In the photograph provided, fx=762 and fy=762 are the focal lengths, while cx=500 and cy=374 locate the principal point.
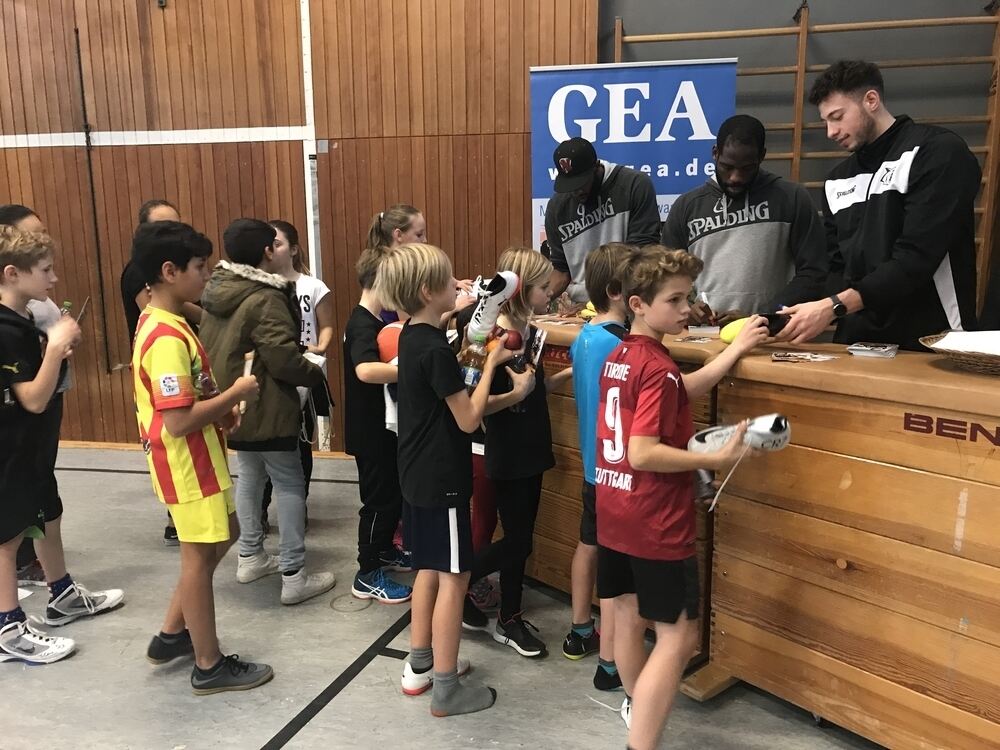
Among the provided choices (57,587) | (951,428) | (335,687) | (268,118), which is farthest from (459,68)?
(951,428)

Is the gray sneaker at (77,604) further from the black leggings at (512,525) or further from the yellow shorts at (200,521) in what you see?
the black leggings at (512,525)

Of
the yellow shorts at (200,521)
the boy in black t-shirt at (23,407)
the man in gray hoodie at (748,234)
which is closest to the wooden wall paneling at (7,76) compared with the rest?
the boy in black t-shirt at (23,407)

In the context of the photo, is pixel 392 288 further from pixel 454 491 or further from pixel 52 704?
pixel 52 704

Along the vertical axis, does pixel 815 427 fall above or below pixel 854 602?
above

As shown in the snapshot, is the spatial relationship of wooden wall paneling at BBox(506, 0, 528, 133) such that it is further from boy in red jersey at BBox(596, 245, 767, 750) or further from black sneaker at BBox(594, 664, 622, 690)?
black sneaker at BBox(594, 664, 622, 690)

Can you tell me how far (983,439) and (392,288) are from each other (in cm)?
147

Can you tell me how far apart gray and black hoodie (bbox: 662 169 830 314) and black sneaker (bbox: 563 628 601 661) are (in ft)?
4.25

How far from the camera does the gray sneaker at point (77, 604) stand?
2.87m

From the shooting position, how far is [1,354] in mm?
2453

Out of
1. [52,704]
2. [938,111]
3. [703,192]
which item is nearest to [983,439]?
[703,192]

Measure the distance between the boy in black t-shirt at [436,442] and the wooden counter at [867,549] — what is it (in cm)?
A: 69

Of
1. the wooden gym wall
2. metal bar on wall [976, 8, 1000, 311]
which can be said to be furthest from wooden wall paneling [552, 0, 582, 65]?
metal bar on wall [976, 8, 1000, 311]

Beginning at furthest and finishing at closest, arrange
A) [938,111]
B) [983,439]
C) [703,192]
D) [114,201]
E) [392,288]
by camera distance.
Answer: [114,201]
[938,111]
[703,192]
[392,288]
[983,439]

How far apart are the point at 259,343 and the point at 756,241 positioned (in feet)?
6.00
